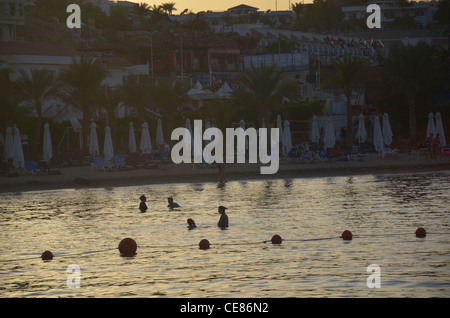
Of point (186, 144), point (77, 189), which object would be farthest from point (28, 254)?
point (186, 144)

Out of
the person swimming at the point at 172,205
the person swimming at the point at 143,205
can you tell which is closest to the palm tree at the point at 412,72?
the person swimming at the point at 172,205

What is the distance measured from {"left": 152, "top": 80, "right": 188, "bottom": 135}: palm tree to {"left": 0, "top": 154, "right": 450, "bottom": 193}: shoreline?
11.7m

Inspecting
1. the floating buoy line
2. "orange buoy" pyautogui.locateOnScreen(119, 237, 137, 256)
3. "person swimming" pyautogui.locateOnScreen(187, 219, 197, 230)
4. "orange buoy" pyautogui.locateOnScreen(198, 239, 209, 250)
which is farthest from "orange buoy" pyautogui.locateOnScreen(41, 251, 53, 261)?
A: "person swimming" pyautogui.locateOnScreen(187, 219, 197, 230)

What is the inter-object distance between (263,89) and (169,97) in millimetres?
6758

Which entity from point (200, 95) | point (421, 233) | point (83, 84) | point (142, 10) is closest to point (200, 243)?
point (421, 233)

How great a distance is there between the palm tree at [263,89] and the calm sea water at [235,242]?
18.3 m

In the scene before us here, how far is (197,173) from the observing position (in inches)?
1566

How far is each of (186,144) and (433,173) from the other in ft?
41.7

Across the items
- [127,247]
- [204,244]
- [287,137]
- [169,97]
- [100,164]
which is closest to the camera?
[127,247]

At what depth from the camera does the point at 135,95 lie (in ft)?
178

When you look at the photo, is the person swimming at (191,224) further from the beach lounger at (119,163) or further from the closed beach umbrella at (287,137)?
the closed beach umbrella at (287,137)

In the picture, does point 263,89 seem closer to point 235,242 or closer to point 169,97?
point 169,97

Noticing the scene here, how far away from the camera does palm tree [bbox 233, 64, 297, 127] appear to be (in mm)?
53094

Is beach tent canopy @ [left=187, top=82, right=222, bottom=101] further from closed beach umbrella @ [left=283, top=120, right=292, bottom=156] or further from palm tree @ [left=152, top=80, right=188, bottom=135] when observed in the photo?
closed beach umbrella @ [left=283, top=120, right=292, bottom=156]
